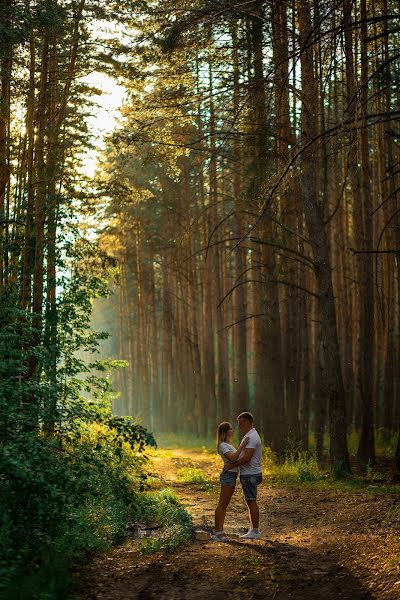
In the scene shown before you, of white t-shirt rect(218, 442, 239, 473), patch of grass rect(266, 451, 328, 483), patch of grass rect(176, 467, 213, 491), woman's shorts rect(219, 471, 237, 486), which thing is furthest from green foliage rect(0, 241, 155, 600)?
patch of grass rect(266, 451, 328, 483)

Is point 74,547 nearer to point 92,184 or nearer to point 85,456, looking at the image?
point 85,456

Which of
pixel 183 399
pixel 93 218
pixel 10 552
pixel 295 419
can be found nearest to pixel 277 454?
pixel 295 419

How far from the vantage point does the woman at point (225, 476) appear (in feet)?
33.5

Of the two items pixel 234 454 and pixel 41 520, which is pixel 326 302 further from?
pixel 41 520

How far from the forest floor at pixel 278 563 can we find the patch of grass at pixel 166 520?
131 mm

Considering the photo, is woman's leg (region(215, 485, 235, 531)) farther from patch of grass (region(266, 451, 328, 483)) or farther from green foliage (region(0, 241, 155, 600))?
patch of grass (region(266, 451, 328, 483))

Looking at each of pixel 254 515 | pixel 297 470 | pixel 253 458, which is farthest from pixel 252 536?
pixel 297 470

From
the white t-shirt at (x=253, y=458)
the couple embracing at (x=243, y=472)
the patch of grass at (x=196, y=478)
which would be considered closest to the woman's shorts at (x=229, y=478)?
the couple embracing at (x=243, y=472)

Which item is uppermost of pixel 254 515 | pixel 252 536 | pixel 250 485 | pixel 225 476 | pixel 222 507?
pixel 225 476

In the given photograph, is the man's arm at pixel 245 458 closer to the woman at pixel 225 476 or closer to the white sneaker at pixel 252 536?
the woman at pixel 225 476

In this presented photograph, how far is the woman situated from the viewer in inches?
402

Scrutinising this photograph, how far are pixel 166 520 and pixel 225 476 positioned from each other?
159cm

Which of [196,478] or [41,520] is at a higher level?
[41,520]

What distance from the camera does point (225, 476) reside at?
34.4ft
